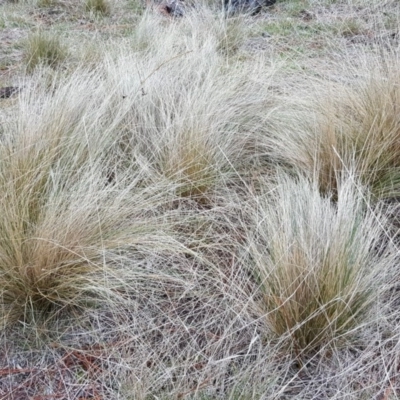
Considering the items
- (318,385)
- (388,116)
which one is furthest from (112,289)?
(388,116)

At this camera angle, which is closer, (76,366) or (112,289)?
(76,366)

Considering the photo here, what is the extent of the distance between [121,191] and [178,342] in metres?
0.51

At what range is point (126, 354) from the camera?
1.16 meters

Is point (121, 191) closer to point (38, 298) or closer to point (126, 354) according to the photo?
point (38, 298)

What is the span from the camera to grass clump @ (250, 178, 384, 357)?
3.69ft

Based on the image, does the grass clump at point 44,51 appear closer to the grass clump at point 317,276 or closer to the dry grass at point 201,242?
the dry grass at point 201,242

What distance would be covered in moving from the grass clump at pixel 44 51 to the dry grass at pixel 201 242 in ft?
3.38

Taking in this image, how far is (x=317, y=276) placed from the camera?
1.16 metres

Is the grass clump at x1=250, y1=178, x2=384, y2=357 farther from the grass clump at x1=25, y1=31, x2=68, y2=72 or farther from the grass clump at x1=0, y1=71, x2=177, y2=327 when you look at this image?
the grass clump at x1=25, y1=31, x2=68, y2=72

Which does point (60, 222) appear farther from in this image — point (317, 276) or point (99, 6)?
point (99, 6)

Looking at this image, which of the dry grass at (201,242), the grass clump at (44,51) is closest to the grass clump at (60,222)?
the dry grass at (201,242)

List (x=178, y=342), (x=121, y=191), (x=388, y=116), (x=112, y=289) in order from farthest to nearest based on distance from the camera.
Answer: (x=388, y=116)
(x=121, y=191)
(x=112, y=289)
(x=178, y=342)

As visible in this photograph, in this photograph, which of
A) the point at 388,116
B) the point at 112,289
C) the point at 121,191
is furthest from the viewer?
the point at 388,116

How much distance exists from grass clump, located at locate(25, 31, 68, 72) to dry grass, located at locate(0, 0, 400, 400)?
103cm
